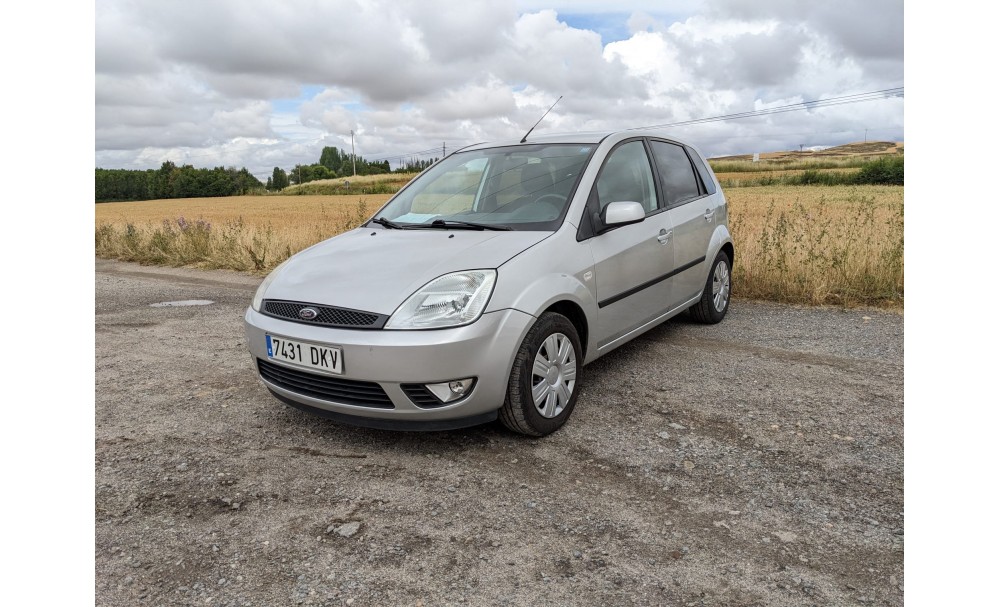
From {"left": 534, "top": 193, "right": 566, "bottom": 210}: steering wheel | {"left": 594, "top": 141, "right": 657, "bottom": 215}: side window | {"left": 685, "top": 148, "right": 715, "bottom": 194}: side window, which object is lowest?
{"left": 534, "top": 193, "right": 566, "bottom": 210}: steering wheel

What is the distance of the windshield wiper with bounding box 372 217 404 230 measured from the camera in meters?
4.23

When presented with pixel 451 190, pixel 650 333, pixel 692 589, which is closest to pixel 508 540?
pixel 692 589

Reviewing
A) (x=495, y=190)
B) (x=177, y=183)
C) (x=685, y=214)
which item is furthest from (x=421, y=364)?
(x=177, y=183)

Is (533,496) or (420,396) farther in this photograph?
(420,396)

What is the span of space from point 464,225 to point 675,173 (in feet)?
7.00

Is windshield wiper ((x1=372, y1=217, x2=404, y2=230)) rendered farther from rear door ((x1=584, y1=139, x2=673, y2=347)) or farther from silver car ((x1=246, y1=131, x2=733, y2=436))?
rear door ((x1=584, y1=139, x2=673, y2=347))

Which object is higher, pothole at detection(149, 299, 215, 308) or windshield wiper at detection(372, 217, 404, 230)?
windshield wiper at detection(372, 217, 404, 230)

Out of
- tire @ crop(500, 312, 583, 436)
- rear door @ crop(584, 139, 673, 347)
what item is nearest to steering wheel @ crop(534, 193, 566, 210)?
rear door @ crop(584, 139, 673, 347)

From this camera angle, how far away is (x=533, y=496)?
114 inches

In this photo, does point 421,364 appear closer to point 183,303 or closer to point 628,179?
point 628,179

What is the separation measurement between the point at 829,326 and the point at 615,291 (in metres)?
2.94

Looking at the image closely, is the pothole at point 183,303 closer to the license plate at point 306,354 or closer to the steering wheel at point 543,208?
the license plate at point 306,354

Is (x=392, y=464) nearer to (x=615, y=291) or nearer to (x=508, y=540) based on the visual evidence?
(x=508, y=540)

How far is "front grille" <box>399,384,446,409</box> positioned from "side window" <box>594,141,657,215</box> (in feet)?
5.33
